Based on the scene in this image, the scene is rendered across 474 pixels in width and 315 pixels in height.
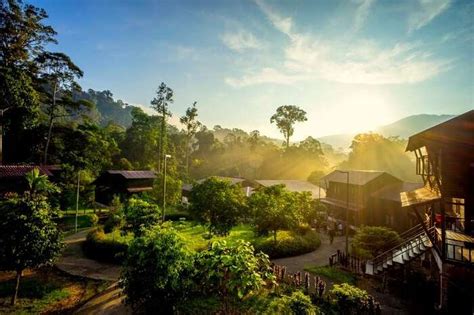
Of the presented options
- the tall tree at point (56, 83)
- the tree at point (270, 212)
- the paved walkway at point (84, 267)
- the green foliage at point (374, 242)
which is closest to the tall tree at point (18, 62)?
the tall tree at point (56, 83)

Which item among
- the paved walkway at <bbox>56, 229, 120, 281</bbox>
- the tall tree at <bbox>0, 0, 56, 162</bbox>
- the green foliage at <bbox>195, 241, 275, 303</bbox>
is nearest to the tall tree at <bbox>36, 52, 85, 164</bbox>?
the tall tree at <bbox>0, 0, 56, 162</bbox>

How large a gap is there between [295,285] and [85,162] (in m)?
35.5

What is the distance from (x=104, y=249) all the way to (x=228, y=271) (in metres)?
17.2

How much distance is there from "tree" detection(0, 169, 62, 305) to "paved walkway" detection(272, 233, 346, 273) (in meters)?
17.0

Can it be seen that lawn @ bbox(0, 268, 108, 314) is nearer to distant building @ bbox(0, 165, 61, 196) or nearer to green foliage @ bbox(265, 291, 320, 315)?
green foliage @ bbox(265, 291, 320, 315)

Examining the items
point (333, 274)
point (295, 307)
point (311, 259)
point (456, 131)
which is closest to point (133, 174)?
point (311, 259)

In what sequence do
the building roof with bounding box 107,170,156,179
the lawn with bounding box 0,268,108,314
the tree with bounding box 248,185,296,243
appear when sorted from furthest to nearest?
the building roof with bounding box 107,170,156,179
the tree with bounding box 248,185,296,243
the lawn with bounding box 0,268,108,314

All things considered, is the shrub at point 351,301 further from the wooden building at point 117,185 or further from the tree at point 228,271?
the wooden building at point 117,185

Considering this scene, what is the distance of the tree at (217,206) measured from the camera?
22641 mm

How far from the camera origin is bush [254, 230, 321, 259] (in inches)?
965

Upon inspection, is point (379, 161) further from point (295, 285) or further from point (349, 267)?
point (295, 285)

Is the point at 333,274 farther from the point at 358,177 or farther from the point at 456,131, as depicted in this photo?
the point at 358,177

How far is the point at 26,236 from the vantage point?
1442cm

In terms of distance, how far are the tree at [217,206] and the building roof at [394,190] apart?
→ 20620mm
